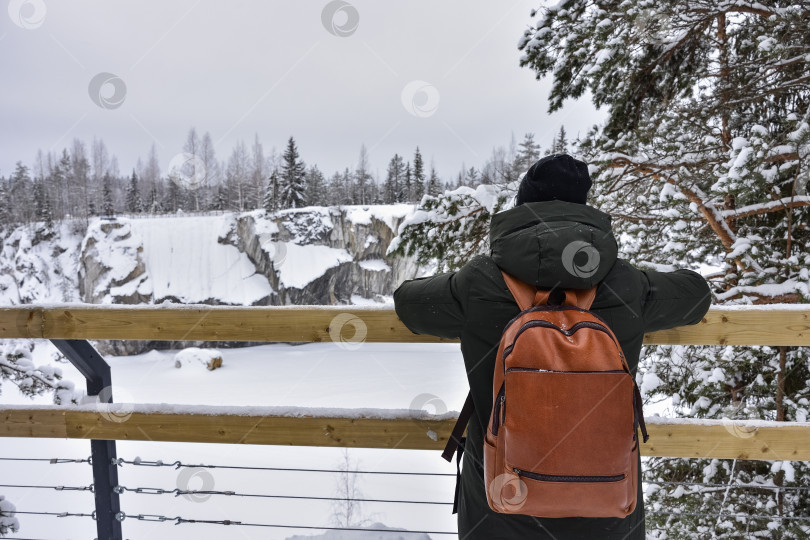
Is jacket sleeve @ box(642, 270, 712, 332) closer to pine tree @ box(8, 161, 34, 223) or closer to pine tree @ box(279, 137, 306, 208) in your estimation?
pine tree @ box(279, 137, 306, 208)

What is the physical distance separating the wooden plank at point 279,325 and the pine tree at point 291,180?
32.8m

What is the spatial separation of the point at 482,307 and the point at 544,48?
5006mm

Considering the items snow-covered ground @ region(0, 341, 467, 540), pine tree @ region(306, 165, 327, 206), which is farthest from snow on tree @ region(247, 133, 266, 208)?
snow-covered ground @ region(0, 341, 467, 540)

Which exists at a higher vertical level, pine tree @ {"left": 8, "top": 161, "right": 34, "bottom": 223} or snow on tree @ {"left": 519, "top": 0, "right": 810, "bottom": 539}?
pine tree @ {"left": 8, "top": 161, "right": 34, "bottom": 223}

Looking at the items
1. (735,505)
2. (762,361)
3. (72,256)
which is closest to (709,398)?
(762,361)

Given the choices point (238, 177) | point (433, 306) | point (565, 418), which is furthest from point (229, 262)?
point (565, 418)

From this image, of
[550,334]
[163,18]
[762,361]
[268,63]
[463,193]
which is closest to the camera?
[550,334]

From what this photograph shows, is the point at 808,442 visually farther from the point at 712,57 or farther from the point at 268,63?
the point at 268,63

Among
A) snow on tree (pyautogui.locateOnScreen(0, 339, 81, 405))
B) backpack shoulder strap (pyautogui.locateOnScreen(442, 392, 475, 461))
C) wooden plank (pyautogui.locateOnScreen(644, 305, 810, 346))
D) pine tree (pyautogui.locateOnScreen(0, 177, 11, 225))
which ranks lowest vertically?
snow on tree (pyautogui.locateOnScreen(0, 339, 81, 405))

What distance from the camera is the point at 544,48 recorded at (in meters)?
5.23

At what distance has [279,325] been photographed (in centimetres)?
174

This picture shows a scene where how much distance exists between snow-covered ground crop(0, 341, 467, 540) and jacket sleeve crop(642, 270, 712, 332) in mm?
1060

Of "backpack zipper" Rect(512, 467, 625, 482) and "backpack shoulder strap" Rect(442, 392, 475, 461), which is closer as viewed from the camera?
"backpack zipper" Rect(512, 467, 625, 482)

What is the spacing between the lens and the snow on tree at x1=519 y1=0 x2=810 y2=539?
3.66m
